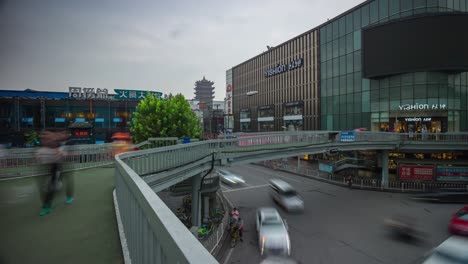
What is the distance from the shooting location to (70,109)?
49.4 meters

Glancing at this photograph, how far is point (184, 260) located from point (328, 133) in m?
23.8

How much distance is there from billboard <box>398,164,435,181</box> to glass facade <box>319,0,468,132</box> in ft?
19.1

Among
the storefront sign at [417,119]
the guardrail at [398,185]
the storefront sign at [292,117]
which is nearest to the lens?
the guardrail at [398,185]

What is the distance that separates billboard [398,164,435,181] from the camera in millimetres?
27234

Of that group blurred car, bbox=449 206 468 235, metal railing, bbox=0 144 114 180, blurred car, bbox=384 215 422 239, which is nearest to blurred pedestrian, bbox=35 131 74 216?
metal railing, bbox=0 144 114 180

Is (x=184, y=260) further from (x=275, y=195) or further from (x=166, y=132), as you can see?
(x=166, y=132)

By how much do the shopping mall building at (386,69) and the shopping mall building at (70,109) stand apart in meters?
31.7

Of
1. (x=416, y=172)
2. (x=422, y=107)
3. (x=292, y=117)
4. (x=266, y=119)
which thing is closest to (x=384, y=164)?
(x=416, y=172)

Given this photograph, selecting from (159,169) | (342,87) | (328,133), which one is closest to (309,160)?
(342,87)

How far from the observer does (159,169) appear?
9.43 meters

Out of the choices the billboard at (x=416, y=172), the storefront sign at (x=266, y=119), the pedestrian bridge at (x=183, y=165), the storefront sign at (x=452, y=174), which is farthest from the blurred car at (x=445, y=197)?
the storefront sign at (x=266, y=119)

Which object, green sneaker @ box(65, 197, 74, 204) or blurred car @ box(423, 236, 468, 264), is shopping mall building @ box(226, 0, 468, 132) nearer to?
Answer: blurred car @ box(423, 236, 468, 264)

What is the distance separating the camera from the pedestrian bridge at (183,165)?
1.49 meters

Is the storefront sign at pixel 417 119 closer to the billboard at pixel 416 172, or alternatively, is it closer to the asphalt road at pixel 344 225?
the billboard at pixel 416 172
